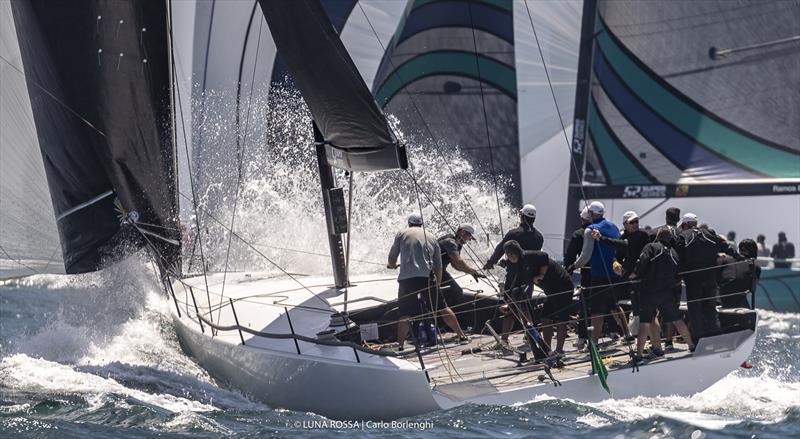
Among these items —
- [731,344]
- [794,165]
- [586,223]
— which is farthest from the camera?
[794,165]

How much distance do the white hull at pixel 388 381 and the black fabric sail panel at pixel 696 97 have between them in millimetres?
9687

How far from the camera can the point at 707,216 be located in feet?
62.1

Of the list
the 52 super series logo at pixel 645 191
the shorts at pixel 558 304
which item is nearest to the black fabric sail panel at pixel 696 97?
the 52 super series logo at pixel 645 191

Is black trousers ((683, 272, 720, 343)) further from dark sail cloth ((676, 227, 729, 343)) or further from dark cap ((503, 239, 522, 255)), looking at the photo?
dark cap ((503, 239, 522, 255))

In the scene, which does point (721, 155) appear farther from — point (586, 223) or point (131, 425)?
point (131, 425)

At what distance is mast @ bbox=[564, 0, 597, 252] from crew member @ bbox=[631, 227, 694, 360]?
940 cm

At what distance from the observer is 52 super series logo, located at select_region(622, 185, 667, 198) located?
58.6 feet

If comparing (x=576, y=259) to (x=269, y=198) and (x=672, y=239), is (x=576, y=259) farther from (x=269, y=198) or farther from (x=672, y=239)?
(x=269, y=198)

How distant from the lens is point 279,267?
9195 mm

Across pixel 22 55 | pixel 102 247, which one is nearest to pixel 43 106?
pixel 22 55

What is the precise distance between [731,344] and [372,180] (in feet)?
23.1

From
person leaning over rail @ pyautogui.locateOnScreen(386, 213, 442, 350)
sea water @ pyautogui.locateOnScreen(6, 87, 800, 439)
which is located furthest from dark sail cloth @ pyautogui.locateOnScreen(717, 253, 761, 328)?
person leaning over rail @ pyautogui.locateOnScreen(386, 213, 442, 350)

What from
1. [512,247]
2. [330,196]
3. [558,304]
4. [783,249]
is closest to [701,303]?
[558,304]

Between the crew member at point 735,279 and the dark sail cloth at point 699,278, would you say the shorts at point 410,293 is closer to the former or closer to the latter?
the dark sail cloth at point 699,278
